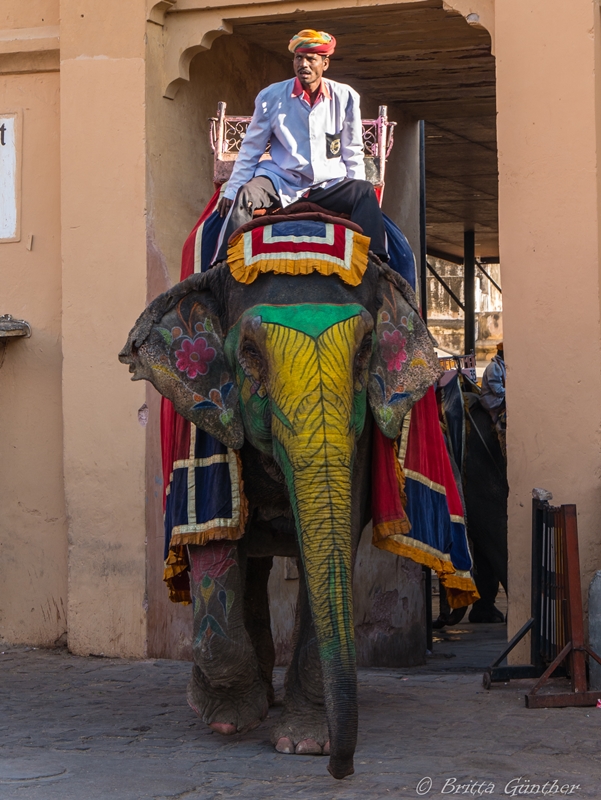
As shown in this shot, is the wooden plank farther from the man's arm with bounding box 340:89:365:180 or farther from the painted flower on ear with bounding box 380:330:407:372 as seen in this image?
the man's arm with bounding box 340:89:365:180

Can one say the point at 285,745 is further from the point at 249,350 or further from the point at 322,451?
the point at 249,350

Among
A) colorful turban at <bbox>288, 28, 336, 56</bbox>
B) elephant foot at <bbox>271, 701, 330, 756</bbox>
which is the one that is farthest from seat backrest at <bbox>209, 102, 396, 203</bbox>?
elephant foot at <bbox>271, 701, 330, 756</bbox>

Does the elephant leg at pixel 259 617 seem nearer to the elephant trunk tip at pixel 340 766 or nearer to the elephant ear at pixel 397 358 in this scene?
the elephant ear at pixel 397 358

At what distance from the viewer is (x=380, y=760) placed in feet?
14.9

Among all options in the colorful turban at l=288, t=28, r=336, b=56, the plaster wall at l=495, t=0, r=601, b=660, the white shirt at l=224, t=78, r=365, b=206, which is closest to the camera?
the colorful turban at l=288, t=28, r=336, b=56

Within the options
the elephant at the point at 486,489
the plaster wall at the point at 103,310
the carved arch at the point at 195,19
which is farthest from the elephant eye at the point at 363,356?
the elephant at the point at 486,489

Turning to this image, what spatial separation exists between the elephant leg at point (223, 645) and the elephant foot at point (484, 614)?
4690 mm

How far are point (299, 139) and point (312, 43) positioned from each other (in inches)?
15.8

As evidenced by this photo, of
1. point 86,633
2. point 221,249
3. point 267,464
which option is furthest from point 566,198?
point 86,633

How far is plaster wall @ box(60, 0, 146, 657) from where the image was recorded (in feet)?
22.1

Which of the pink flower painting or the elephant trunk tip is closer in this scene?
the elephant trunk tip

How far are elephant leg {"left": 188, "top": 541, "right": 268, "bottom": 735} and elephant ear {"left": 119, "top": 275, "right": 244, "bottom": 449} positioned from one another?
473mm

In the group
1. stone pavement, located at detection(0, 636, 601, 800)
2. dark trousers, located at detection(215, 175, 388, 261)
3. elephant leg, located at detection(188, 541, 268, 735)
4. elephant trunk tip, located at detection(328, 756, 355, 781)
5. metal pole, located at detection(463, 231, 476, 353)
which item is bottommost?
stone pavement, located at detection(0, 636, 601, 800)

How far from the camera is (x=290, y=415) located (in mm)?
4332
